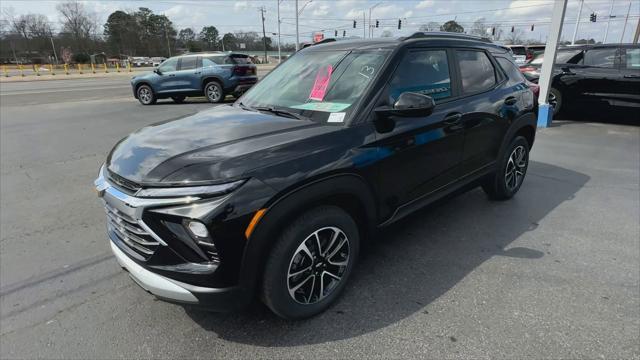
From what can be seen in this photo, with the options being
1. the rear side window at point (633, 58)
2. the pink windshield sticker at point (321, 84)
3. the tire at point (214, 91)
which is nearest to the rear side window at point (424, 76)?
the pink windshield sticker at point (321, 84)

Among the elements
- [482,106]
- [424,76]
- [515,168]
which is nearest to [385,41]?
[424,76]

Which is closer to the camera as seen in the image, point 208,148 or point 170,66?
point 208,148

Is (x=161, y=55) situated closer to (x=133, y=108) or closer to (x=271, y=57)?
(x=271, y=57)

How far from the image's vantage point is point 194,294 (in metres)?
2.05

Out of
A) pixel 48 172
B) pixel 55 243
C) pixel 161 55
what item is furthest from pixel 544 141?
pixel 161 55

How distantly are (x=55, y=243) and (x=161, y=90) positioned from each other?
10864 mm

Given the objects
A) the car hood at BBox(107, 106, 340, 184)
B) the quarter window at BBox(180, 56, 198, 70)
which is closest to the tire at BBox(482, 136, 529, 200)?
the car hood at BBox(107, 106, 340, 184)

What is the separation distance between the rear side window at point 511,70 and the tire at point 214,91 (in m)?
10.4

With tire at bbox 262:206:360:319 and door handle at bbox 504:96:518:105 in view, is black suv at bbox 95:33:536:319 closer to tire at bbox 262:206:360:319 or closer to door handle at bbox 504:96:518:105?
tire at bbox 262:206:360:319

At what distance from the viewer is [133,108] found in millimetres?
12391

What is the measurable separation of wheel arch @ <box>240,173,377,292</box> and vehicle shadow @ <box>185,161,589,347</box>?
0.48 metres

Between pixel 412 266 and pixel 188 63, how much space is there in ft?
→ 40.6

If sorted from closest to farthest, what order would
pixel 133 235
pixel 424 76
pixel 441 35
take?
pixel 133 235 < pixel 424 76 < pixel 441 35

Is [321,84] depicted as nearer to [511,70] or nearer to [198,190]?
[198,190]
